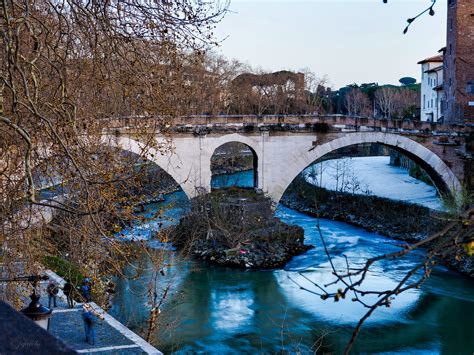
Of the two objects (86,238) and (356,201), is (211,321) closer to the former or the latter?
(86,238)

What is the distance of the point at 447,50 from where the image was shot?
21.3 metres

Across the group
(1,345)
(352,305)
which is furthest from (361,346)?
(1,345)

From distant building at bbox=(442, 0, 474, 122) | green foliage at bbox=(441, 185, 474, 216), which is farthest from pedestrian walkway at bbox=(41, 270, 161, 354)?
distant building at bbox=(442, 0, 474, 122)

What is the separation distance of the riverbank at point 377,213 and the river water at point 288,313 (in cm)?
185

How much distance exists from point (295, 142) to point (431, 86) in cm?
1411

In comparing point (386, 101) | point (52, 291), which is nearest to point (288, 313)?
point (52, 291)

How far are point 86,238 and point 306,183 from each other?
1919 centimetres

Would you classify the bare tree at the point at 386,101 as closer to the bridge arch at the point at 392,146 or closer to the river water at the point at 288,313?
the bridge arch at the point at 392,146

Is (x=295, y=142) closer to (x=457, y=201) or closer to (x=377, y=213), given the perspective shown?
(x=377, y=213)

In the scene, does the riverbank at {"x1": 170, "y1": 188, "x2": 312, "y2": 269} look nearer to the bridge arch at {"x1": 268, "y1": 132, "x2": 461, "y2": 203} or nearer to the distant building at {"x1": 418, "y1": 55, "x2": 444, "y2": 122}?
the bridge arch at {"x1": 268, "y1": 132, "x2": 461, "y2": 203}

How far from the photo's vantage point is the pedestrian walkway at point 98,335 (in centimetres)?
734

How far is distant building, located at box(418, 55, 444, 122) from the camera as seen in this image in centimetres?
2950

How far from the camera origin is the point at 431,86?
3116cm

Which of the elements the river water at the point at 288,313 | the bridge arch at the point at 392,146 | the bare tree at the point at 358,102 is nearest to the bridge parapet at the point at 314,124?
the bridge arch at the point at 392,146
